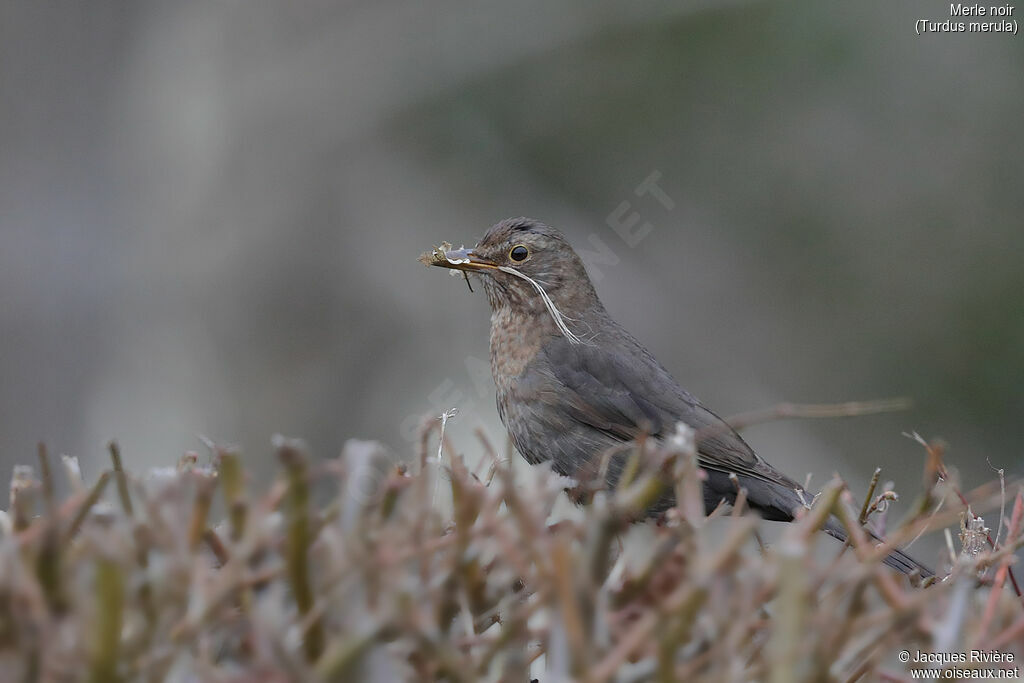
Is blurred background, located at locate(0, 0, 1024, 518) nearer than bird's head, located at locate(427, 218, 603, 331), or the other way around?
bird's head, located at locate(427, 218, 603, 331)

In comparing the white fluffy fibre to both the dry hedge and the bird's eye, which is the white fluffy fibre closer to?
the bird's eye

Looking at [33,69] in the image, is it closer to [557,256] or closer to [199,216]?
[199,216]

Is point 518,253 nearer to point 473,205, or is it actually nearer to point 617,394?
point 617,394

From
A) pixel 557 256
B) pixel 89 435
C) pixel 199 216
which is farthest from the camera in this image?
pixel 199 216

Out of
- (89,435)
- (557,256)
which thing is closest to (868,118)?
(557,256)

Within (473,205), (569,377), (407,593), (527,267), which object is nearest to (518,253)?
(527,267)

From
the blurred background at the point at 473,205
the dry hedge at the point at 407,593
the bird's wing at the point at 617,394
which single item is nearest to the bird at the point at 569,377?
the bird's wing at the point at 617,394

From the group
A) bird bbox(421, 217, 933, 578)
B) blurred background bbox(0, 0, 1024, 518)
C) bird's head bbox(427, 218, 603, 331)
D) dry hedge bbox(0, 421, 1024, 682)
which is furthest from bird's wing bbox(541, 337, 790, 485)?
blurred background bbox(0, 0, 1024, 518)
